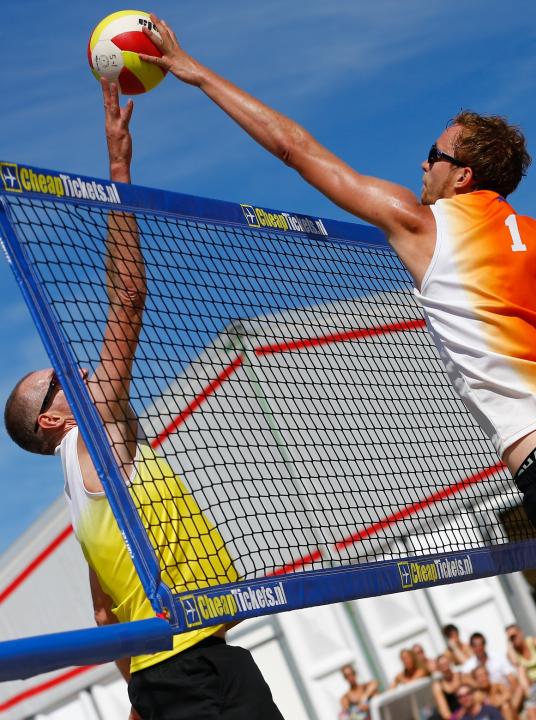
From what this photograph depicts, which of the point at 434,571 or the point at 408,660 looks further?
the point at 408,660

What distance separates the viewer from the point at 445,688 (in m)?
12.1

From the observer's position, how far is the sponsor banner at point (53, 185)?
150 inches

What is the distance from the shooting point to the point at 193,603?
3.52m

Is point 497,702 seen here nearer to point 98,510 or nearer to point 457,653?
point 457,653

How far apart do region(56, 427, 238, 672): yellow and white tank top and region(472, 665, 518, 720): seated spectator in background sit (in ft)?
26.9

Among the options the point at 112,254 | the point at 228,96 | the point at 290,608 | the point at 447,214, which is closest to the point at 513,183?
the point at 447,214

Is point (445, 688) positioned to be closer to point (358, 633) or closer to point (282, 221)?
point (358, 633)

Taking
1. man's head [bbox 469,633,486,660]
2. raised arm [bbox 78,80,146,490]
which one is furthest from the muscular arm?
man's head [bbox 469,633,486,660]

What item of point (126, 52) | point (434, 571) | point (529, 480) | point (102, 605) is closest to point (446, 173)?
point (529, 480)

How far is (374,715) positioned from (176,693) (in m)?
8.83

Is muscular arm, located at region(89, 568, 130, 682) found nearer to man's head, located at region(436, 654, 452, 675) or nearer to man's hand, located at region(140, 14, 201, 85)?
man's hand, located at region(140, 14, 201, 85)

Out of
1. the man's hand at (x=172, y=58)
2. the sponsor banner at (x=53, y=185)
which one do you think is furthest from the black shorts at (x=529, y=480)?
the man's hand at (x=172, y=58)

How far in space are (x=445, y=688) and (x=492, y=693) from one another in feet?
2.22

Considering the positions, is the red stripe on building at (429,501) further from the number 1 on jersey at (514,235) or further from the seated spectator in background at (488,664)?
the seated spectator in background at (488,664)
